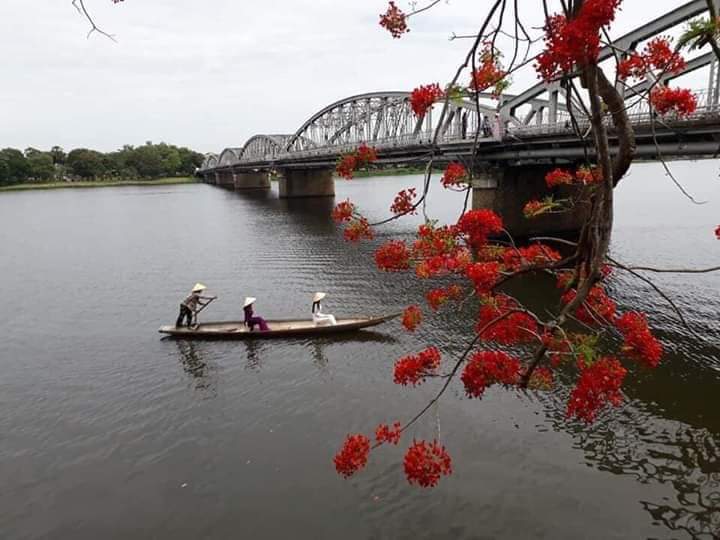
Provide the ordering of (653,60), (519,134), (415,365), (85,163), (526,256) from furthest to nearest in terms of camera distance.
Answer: (85,163)
(519,134)
(526,256)
(415,365)
(653,60)

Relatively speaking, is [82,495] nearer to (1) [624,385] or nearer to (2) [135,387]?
(2) [135,387]

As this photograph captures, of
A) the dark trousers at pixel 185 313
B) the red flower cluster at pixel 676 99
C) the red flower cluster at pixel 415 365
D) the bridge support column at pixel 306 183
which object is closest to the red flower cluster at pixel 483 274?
the red flower cluster at pixel 415 365

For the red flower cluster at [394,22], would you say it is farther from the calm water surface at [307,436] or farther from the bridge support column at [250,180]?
the bridge support column at [250,180]

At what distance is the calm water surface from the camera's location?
363 inches

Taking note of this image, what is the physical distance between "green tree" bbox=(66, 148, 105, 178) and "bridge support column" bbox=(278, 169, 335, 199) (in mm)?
91360

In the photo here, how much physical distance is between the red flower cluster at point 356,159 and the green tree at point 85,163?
165 metres

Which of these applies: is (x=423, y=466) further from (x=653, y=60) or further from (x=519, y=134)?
(x=519, y=134)

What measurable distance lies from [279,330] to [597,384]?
14.4 metres

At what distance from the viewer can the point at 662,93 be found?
5895 millimetres

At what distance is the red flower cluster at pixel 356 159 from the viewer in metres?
5.79

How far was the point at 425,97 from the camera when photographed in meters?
5.55

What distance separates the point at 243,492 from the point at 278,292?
15.5 meters

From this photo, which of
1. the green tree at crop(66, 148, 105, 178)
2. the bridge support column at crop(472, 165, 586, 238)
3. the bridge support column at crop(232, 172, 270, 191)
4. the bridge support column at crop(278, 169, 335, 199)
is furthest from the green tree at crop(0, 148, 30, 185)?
the bridge support column at crop(472, 165, 586, 238)

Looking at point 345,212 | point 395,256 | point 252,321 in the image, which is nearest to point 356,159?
point 345,212
